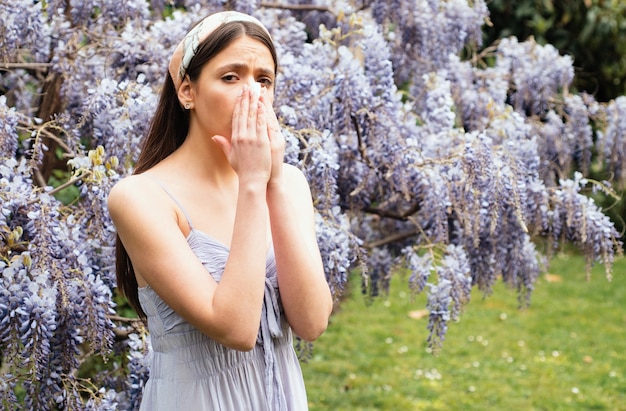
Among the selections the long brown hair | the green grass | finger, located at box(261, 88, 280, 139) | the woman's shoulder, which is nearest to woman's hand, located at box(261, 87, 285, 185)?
finger, located at box(261, 88, 280, 139)

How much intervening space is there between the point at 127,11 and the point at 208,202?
5.62ft

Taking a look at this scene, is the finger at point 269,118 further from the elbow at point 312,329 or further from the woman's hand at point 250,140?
the elbow at point 312,329

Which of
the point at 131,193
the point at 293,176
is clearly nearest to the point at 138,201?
the point at 131,193

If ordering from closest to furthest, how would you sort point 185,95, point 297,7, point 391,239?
1. point 185,95
2. point 391,239
3. point 297,7

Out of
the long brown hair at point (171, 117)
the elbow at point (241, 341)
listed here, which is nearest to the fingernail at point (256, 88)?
the long brown hair at point (171, 117)

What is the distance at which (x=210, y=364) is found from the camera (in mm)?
1796

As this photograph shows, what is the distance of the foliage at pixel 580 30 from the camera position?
8297 mm

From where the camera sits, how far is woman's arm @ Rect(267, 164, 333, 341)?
1.77m

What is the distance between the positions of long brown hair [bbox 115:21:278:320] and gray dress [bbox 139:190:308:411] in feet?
0.86

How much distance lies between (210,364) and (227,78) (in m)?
0.66

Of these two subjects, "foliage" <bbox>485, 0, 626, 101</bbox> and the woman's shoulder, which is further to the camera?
"foliage" <bbox>485, 0, 626, 101</bbox>

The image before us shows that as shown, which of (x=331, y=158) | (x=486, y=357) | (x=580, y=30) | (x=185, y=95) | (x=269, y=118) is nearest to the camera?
(x=269, y=118)

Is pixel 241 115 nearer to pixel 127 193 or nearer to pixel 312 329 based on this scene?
pixel 127 193

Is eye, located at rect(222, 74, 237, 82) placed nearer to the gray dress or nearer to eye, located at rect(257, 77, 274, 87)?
eye, located at rect(257, 77, 274, 87)
